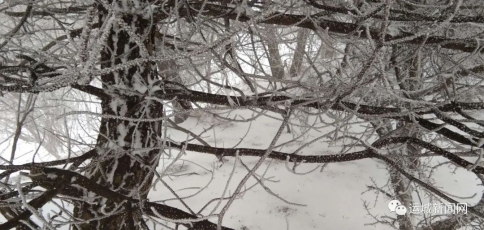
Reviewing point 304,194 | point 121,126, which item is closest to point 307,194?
point 304,194

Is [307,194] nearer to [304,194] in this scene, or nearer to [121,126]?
[304,194]

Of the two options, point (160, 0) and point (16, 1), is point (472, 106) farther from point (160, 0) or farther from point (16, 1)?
point (16, 1)

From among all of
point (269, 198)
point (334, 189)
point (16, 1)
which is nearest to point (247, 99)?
point (16, 1)
